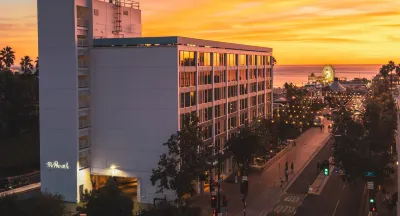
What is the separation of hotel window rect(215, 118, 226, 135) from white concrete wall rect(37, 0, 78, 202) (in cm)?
1826

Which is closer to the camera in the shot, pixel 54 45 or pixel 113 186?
pixel 113 186

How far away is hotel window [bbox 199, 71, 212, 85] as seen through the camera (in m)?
57.2

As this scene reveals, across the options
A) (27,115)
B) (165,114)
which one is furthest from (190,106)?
(27,115)

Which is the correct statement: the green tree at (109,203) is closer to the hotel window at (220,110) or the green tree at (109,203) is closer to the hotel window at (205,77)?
the hotel window at (205,77)

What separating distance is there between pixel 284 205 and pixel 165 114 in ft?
49.8

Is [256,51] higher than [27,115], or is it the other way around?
[256,51]

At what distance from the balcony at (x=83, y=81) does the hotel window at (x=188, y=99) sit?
34.7ft

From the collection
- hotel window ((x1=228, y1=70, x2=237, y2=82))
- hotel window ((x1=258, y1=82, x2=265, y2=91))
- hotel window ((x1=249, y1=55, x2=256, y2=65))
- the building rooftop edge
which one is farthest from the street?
hotel window ((x1=258, y1=82, x2=265, y2=91))

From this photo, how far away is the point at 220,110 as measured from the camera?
6347cm

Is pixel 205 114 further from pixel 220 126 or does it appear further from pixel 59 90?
pixel 59 90

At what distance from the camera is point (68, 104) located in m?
52.2

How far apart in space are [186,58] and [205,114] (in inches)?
336

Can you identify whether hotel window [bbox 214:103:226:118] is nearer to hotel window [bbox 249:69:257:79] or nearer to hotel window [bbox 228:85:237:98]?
hotel window [bbox 228:85:237:98]

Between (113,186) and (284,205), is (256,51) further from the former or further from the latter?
(113,186)
